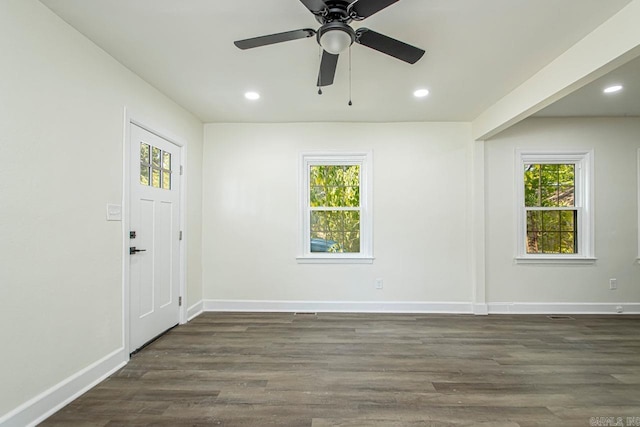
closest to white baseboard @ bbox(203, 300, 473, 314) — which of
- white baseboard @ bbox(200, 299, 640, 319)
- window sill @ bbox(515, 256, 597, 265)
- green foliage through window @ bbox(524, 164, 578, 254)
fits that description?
white baseboard @ bbox(200, 299, 640, 319)

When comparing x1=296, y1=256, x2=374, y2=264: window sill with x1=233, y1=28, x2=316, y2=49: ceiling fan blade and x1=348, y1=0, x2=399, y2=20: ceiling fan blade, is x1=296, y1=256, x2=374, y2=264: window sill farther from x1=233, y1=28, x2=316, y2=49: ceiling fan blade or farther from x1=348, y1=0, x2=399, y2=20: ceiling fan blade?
x1=348, y1=0, x2=399, y2=20: ceiling fan blade

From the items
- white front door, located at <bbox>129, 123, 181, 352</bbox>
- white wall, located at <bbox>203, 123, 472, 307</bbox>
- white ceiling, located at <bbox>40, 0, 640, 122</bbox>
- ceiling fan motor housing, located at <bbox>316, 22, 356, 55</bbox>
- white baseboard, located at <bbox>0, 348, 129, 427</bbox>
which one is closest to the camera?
ceiling fan motor housing, located at <bbox>316, 22, 356, 55</bbox>

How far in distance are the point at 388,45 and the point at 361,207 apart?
2.52m

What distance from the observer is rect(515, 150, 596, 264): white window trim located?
13.2 feet

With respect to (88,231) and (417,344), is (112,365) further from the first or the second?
(417,344)

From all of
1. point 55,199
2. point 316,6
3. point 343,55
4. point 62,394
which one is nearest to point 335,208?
point 343,55

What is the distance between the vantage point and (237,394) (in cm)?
220

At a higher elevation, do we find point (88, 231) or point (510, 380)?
point (88, 231)

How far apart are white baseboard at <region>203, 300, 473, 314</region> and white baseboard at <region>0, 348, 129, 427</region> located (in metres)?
1.61

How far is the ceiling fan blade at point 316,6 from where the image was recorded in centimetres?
155

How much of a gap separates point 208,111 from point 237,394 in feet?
10.1

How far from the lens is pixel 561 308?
158 inches

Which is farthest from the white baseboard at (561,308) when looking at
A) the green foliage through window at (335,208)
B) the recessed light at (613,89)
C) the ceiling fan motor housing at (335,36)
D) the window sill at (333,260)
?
the ceiling fan motor housing at (335,36)

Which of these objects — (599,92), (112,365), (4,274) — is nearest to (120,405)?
(112,365)
